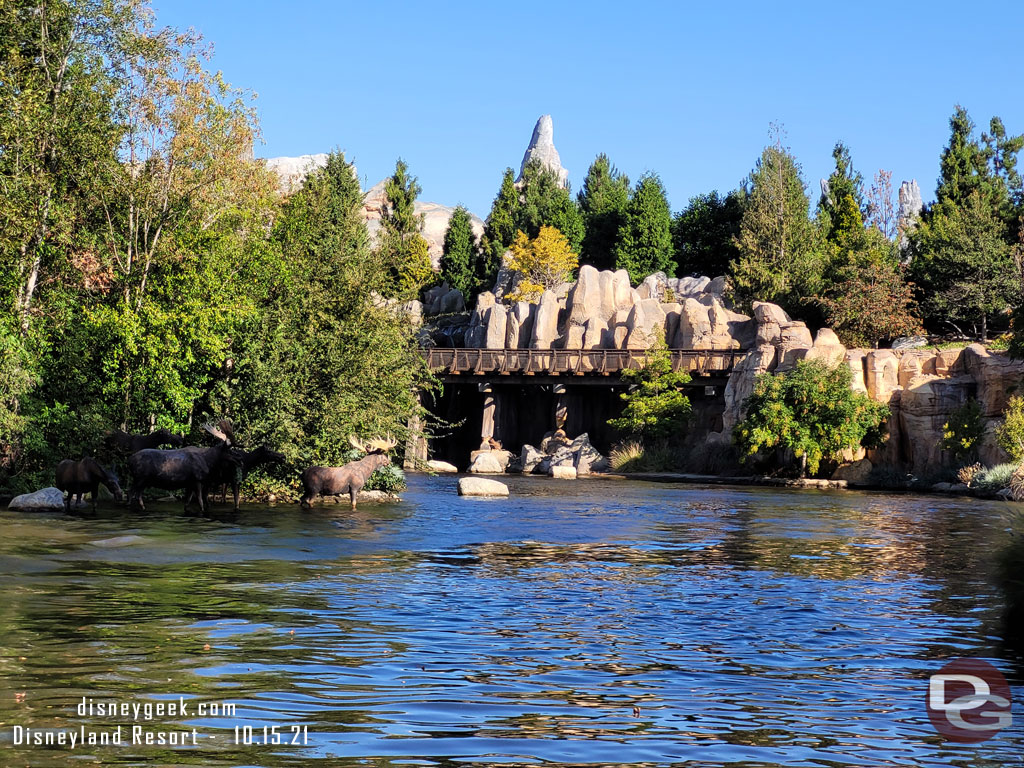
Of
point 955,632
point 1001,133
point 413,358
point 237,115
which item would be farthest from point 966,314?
point 955,632

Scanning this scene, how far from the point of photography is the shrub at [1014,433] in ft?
132

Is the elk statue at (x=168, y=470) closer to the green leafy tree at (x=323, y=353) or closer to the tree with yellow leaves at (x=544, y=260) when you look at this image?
the green leafy tree at (x=323, y=353)

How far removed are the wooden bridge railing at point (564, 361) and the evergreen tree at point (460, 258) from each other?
1037 inches

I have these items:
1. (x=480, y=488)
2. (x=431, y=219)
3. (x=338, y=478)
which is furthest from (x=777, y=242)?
(x=431, y=219)

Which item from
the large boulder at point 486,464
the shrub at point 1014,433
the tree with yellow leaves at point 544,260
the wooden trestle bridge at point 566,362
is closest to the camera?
the shrub at point 1014,433

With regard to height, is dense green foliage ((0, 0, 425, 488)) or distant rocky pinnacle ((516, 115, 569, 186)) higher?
distant rocky pinnacle ((516, 115, 569, 186))

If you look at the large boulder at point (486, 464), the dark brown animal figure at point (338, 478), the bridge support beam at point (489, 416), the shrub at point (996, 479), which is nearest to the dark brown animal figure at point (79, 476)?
the dark brown animal figure at point (338, 478)

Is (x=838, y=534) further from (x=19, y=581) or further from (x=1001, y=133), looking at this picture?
(x=1001, y=133)

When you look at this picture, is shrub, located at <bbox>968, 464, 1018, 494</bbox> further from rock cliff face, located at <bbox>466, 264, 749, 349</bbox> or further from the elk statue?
the elk statue

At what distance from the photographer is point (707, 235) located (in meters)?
90.8

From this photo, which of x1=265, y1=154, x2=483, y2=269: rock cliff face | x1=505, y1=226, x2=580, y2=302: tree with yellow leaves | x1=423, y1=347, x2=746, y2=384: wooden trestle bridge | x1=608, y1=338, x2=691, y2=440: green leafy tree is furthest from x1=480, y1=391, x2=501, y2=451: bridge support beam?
x1=265, y1=154, x2=483, y2=269: rock cliff face

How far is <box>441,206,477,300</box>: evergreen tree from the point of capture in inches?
3605

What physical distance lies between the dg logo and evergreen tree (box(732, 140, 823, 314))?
56.3 meters

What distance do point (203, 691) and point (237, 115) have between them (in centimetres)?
2464
